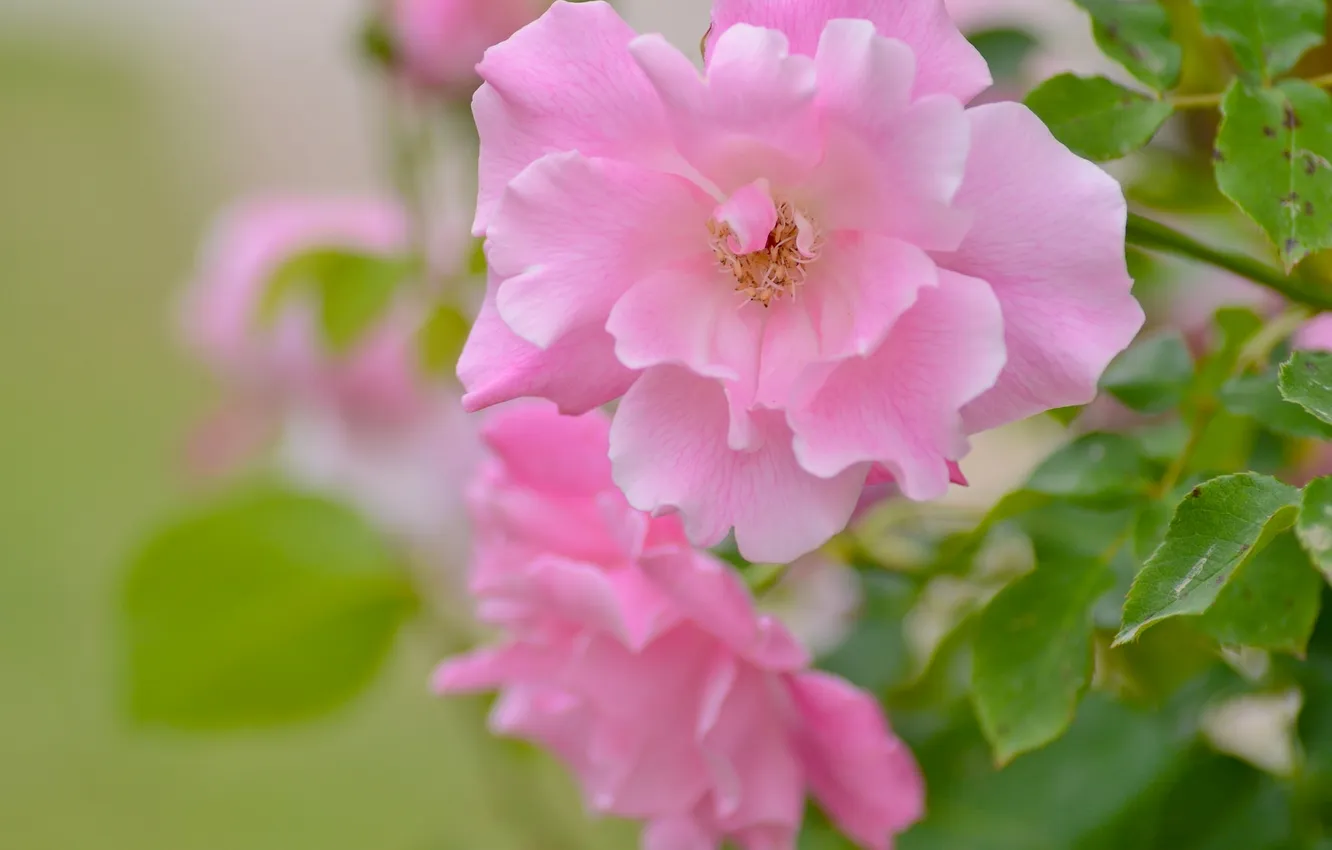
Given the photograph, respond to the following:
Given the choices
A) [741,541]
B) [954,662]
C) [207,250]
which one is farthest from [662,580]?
[207,250]

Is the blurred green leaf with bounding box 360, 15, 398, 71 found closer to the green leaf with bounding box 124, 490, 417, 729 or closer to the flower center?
the green leaf with bounding box 124, 490, 417, 729

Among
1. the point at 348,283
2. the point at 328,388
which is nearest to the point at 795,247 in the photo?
the point at 348,283

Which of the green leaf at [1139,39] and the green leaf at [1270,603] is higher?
the green leaf at [1139,39]

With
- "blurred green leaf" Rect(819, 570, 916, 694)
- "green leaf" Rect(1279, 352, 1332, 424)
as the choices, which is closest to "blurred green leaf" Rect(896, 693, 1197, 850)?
"blurred green leaf" Rect(819, 570, 916, 694)

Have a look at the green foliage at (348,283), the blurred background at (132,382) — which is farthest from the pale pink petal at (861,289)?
Answer: the blurred background at (132,382)

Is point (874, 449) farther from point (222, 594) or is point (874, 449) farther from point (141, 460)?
point (141, 460)

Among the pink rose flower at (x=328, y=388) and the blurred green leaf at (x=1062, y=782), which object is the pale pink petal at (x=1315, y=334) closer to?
the blurred green leaf at (x=1062, y=782)

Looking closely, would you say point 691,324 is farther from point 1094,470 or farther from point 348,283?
point 348,283
